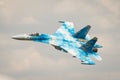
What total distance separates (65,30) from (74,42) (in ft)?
37.6


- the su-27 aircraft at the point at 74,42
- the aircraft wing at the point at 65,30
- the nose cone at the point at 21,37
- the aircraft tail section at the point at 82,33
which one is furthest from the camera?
the aircraft tail section at the point at 82,33

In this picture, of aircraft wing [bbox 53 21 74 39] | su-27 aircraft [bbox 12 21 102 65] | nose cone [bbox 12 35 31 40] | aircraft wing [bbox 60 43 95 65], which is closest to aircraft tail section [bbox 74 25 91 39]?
su-27 aircraft [bbox 12 21 102 65]

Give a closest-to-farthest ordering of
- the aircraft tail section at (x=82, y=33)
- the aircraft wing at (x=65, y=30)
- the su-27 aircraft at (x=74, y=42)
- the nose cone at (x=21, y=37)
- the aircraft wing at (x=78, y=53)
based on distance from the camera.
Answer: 1. the aircraft wing at (x=78, y=53)
2. the su-27 aircraft at (x=74, y=42)
3. the nose cone at (x=21, y=37)
4. the aircraft wing at (x=65, y=30)
5. the aircraft tail section at (x=82, y=33)

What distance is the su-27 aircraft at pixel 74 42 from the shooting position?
554 feet

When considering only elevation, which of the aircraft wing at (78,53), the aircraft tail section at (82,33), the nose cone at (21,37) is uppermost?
the aircraft tail section at (82,33)

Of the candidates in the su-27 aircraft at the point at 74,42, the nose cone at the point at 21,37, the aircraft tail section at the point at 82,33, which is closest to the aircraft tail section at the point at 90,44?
the su-27 aircraft at the point at 74,42

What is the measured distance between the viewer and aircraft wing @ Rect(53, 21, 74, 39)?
182125 millimetres

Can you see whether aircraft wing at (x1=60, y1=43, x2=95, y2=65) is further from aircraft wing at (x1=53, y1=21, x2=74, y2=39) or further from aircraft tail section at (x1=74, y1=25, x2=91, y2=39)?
aircraft tail section at (x1=74, y1=25, x2=91, y2=39)

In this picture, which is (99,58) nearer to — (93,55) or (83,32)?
(93,55)

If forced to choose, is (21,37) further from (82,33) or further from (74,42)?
(82,33)

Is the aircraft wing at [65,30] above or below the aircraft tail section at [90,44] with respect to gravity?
above

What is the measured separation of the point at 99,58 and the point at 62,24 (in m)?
27.9

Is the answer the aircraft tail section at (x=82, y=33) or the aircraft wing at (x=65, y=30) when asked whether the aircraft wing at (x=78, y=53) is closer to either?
the aircraft wing at (x=65, y=30)

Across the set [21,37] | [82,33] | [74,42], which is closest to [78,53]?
[74,42]
